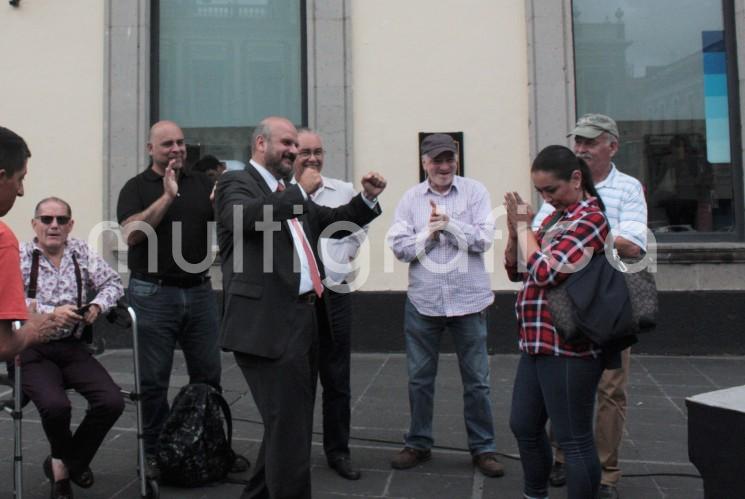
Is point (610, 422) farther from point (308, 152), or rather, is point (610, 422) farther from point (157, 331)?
point (157, 331)

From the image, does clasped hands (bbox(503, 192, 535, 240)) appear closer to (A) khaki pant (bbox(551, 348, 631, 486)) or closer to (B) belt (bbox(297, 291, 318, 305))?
(B) belt (bbox(297, 291, 318, 305))

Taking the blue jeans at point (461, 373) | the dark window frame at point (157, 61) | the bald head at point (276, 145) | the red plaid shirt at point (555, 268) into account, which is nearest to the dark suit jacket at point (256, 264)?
the bald head at point (276, 145)

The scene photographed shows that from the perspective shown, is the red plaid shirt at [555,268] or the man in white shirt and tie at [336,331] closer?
the red plaid shirt at [555,268]

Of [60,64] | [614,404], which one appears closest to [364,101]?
[60,64]

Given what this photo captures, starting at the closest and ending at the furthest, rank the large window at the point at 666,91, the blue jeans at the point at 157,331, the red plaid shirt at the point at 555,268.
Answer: the red plaid shirt at the point at 555,268, the blue jeans at the point at 157,331, the large window at the point at 666,91

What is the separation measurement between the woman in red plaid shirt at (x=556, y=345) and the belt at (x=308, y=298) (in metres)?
0.93

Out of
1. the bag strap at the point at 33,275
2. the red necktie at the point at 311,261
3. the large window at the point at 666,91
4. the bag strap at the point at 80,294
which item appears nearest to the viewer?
the red necktie at the point at 311,261

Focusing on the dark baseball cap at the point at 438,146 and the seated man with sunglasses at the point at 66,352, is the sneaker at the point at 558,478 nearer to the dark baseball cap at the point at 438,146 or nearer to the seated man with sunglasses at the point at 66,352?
the dark baseball cap at the point at 438,146

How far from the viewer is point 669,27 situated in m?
8.54

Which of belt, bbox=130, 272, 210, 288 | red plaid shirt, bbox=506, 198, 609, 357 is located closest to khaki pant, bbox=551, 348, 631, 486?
red plaid shirt, bbox=506, 198, 609, 357

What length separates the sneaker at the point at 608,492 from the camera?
4.06m

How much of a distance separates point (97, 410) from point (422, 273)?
2024mm

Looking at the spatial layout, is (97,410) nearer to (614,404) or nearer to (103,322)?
(614,404)

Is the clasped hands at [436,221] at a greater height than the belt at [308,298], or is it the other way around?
the clasped hands at [436,221]
